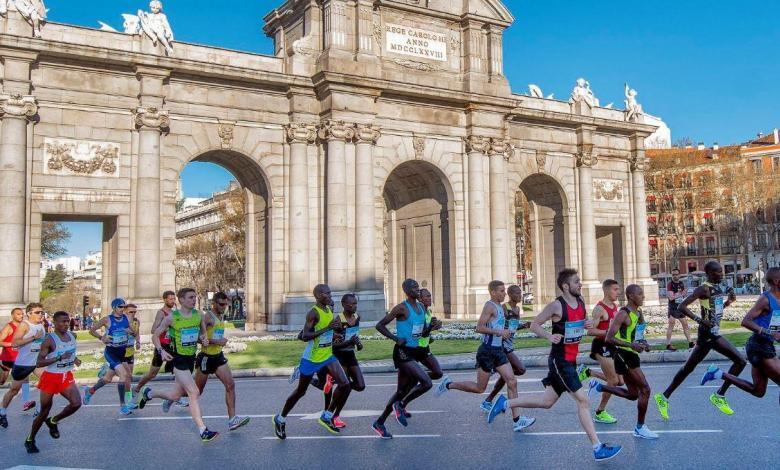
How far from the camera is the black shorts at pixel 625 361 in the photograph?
333 inches

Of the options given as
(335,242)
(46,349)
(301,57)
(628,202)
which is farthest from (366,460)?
(628,202)

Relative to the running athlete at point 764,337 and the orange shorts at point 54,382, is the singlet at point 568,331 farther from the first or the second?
the orange shorts at point 54,382

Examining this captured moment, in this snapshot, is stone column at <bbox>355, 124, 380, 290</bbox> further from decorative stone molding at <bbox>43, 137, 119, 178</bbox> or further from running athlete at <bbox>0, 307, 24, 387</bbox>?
running athlete at <bbox>0, 307, 24, 387</bbox>

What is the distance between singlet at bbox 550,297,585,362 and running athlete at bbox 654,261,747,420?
2.01m

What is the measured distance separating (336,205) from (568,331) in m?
19.6

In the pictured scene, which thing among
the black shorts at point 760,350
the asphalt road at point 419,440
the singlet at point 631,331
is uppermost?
the singlet at point 631,331

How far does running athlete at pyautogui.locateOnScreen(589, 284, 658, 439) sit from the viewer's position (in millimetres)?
8211

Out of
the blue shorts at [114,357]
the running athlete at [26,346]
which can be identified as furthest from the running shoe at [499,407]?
the running athlete at [26,346]

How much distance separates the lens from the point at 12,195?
22.4 meters

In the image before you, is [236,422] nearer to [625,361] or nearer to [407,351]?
[407,351]

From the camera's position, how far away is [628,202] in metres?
37.3

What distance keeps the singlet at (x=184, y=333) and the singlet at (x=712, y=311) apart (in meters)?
6.66

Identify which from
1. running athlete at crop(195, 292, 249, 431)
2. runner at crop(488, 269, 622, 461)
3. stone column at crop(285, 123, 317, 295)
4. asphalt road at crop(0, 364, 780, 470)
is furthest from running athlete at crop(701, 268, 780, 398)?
stone column at crop(285, 123, 317, 295)

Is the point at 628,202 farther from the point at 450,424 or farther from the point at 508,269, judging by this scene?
the point at 450,424
